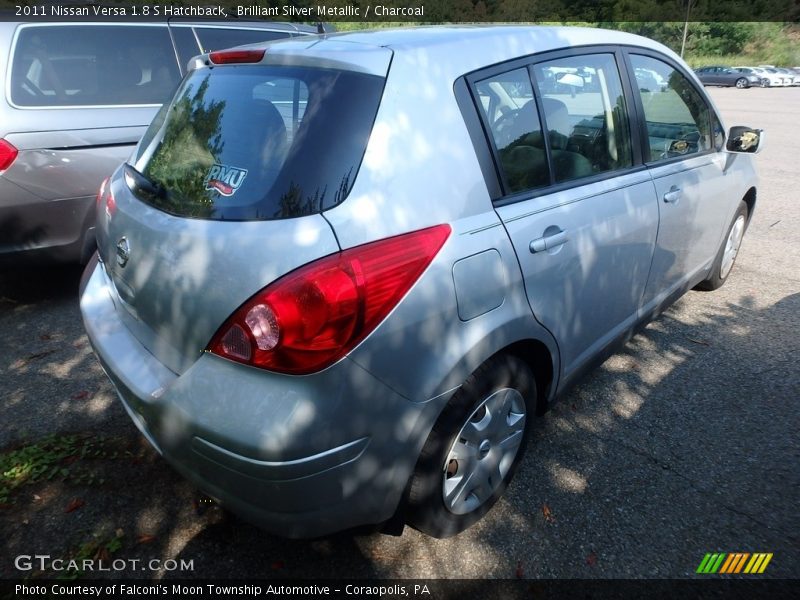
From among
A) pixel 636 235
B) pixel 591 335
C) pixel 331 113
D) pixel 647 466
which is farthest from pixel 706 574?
pixel 331 113

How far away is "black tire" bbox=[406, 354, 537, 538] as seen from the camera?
1.89m

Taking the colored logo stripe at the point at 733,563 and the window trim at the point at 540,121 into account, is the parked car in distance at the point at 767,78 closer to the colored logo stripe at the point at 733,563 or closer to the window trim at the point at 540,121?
the window trim at the point at 540,121

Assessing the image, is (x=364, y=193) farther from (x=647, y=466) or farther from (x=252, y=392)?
(x=647, y=466)

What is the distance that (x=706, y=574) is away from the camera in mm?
2055

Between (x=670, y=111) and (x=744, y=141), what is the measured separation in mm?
628

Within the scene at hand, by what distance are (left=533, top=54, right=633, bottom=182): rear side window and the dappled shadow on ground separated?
51.2 inches

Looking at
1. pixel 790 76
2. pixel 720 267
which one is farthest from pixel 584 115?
pixel 790 76

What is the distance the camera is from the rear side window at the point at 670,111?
2877 mm

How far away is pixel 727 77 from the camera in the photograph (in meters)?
34.4

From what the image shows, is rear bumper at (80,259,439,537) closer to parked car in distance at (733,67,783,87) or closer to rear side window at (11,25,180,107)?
rear side window at (11,25,180,107)

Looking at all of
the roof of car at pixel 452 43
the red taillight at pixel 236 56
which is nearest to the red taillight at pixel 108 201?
the red taillight at pixel 236 56

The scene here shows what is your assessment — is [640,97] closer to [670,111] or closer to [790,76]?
[670,111]

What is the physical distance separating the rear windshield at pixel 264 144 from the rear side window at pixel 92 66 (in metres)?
2.09

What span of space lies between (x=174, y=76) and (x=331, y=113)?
134 inches
